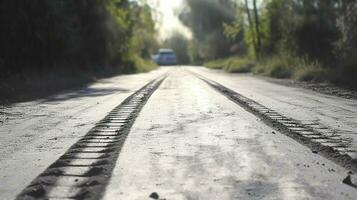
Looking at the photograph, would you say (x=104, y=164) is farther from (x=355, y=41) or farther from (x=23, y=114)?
(x=355, y=41)

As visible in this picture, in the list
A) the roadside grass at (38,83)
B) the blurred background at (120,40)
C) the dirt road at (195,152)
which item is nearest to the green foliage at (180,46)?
the blurred background at (120,40)

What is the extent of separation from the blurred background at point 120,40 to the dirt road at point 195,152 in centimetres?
776

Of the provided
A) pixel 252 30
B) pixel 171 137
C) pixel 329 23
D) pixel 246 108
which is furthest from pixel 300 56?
pixel 171 137

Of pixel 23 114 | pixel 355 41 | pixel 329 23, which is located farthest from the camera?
pixel 329 23

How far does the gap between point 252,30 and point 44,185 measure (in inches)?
1612

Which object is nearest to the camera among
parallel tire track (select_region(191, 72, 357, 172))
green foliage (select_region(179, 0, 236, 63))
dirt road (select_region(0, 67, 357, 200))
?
dirt road (select_region(0, 67, 357, 200))

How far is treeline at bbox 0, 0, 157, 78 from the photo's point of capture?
2130 centimetres

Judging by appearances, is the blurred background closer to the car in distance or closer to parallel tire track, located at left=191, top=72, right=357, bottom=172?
parallel tire track, located at left=191, top=72, right=357, bottom=172

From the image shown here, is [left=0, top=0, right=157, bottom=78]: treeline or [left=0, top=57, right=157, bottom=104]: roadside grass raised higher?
[left=0, top=0, right=157, bottom=78]: treeline

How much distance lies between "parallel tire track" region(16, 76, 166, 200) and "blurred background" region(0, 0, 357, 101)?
31.5ft

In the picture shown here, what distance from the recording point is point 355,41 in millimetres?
23203

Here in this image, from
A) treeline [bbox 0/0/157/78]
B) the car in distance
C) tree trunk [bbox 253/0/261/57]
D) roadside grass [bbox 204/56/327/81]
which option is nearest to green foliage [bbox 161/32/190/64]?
the car in distance

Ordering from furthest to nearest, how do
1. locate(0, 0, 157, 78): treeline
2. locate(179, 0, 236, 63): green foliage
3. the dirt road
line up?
locate(179, 0, 236, 63): green foliage
locate(0, 0, 157, 78): treeline
the dirt road

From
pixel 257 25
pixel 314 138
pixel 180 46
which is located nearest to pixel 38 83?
pixel 314 138
